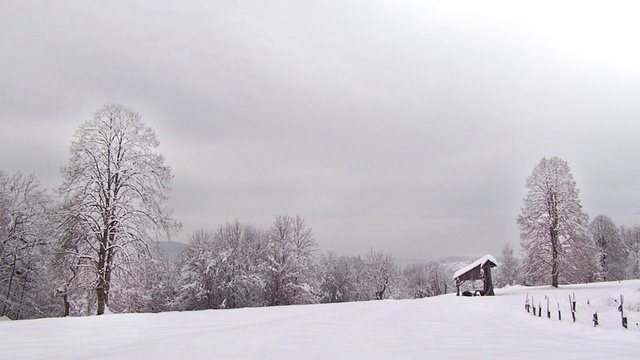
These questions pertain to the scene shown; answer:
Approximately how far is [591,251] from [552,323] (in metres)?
30.0

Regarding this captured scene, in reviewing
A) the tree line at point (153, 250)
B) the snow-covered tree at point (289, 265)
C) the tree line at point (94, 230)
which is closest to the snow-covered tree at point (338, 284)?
the tree line at point (153, 250)

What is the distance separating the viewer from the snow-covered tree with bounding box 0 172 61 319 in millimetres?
25453

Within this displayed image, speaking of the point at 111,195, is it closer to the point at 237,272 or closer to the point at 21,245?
the point at 21,245

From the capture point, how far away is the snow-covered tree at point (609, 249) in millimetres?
61844

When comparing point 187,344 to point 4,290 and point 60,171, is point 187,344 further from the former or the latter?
point 4,290

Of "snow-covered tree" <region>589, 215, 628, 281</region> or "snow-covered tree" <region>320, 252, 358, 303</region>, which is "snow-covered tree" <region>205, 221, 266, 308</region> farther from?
"snow-covered tree" <region>589, 215, 628, 281</region>

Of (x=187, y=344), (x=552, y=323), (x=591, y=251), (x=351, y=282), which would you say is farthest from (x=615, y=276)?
(x=187, y=344)

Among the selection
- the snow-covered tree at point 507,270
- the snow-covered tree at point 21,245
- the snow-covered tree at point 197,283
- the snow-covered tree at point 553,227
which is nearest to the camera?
the snow-covered tree at point 21,245

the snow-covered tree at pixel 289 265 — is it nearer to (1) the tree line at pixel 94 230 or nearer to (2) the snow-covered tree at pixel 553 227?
(1) the tree line at pixel 94 230

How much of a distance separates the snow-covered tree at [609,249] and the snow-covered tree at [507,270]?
108 feet

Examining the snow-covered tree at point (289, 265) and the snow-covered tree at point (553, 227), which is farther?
the snow-covered tree at point (289, 265)

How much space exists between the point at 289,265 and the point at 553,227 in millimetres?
29735

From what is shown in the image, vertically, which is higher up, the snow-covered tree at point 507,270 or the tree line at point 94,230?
the tree line at point 94,230

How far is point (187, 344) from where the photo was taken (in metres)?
7.56
